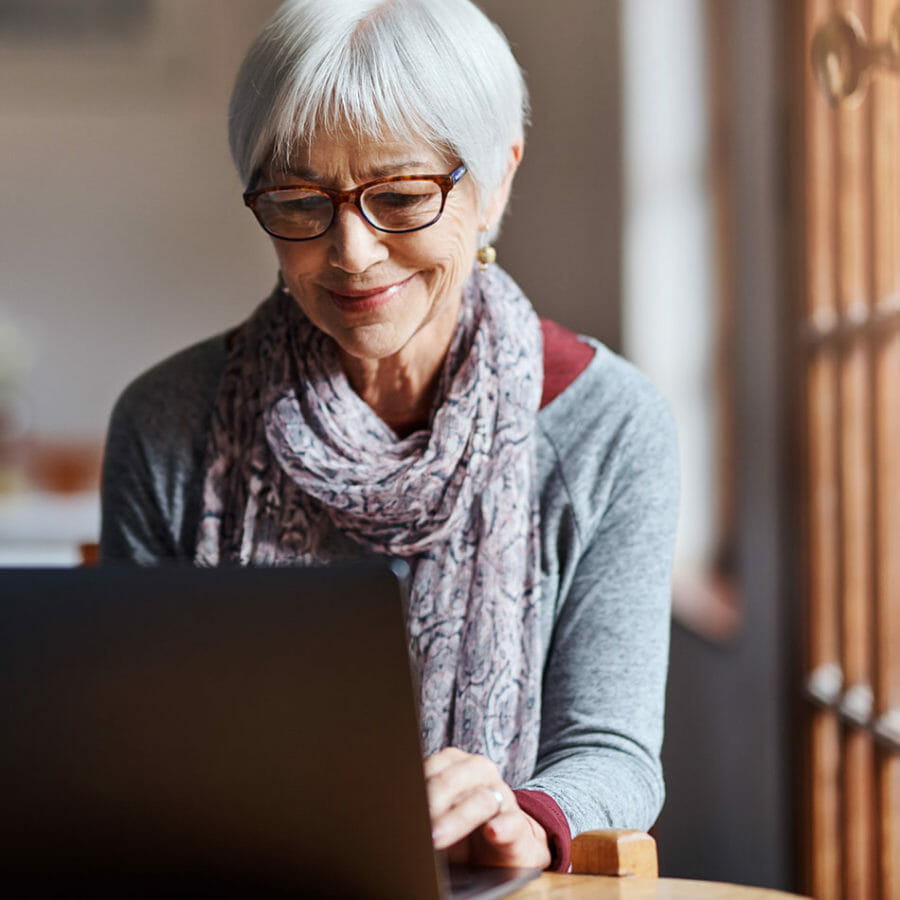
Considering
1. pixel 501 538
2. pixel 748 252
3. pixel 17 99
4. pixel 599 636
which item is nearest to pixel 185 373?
pixel 501 538

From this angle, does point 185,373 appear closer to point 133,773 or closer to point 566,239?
point 133,773

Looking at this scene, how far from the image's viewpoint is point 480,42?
1.24m

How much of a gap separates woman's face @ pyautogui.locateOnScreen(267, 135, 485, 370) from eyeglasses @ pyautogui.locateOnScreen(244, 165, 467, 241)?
10mm

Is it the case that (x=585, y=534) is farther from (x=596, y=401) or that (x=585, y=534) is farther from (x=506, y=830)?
(x=506, y=830)

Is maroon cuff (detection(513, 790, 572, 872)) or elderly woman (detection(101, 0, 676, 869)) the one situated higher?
elderly woman (detection(101, 0, 676, 869))

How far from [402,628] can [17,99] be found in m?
4.64

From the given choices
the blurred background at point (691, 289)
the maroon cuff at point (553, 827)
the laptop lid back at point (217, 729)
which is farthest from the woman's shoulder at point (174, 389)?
the laptop lid back at point (217, 729)

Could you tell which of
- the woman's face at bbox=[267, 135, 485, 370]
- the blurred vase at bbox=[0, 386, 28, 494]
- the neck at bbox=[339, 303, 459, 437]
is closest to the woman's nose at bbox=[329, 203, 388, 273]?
the woman's face at bbox=[267, 135, 485, 370]

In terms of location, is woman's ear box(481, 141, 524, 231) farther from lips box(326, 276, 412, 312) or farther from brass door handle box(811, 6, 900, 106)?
brass door handle box(811, 6, 900, 106)

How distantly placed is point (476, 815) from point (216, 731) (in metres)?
0.25

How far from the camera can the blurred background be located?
1.92 meters

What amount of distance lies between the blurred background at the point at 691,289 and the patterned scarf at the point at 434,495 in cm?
40

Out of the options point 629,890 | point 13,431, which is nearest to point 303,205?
point 629,890

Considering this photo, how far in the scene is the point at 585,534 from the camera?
133 centimetres
